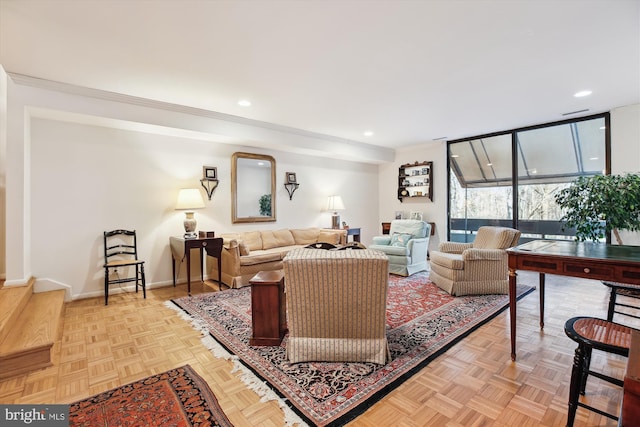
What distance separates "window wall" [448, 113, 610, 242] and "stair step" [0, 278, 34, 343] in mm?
6315

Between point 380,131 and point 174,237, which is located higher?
point 380,131

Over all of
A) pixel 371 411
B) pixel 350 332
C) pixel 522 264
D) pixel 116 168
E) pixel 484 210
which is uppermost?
pixel 116 168

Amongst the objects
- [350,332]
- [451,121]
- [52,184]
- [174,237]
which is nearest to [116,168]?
[52,184]

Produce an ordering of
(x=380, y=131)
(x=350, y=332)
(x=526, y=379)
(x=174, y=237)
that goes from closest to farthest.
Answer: (x=526, y=379), (x=350, y=332), (x=174, y=237), (x=380, y=131)

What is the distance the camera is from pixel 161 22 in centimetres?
212

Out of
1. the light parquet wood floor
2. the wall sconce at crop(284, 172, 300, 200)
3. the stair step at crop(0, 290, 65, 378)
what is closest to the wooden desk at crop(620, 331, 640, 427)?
the light parquet wood floor

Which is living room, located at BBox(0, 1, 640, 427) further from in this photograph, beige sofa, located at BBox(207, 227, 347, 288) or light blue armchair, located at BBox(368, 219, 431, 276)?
light blue armchair, located at BBox(368, 219, 431, 276)

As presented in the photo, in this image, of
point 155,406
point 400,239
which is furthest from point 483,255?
point 155,406

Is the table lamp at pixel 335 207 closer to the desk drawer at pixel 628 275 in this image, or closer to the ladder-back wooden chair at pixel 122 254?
the ladder-back wooden chair at pixel 122 254

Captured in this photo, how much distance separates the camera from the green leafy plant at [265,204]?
5.21 metres

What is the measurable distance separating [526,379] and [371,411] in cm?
108

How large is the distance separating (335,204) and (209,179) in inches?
97.6

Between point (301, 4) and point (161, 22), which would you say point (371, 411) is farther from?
point (161, 22)

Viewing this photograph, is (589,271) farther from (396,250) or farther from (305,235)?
(305,235)
